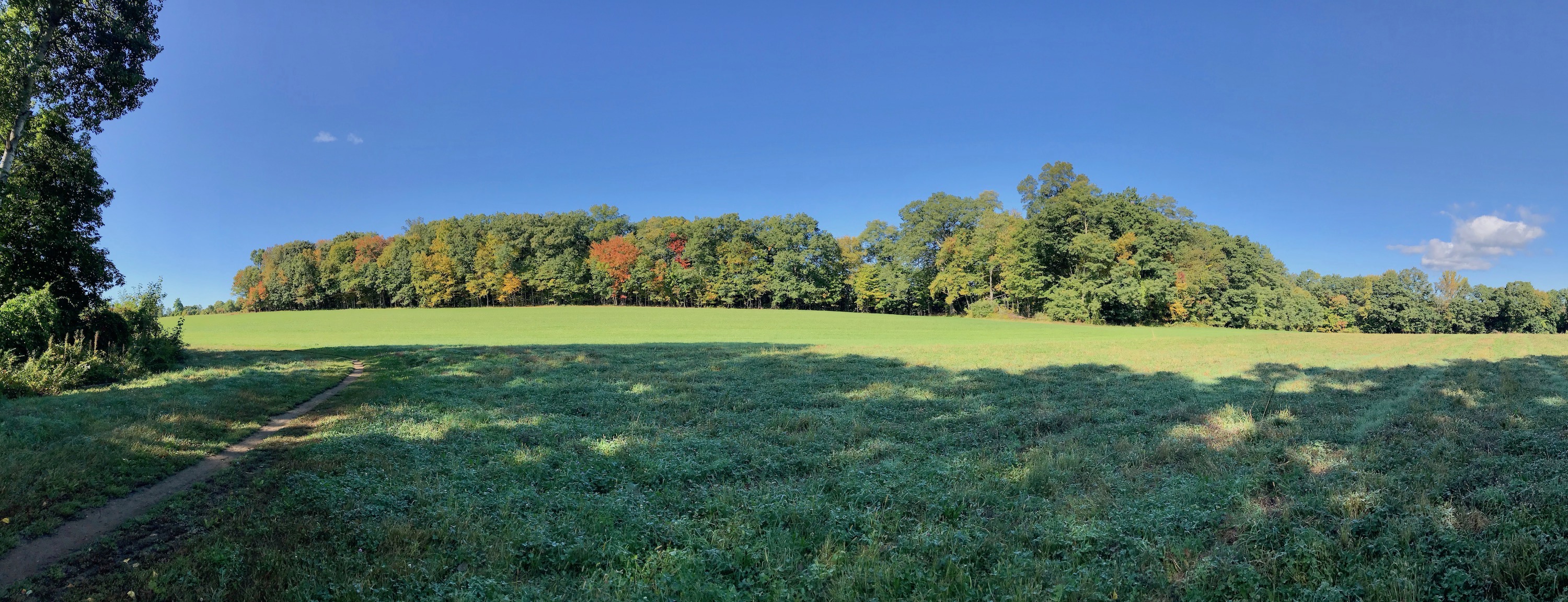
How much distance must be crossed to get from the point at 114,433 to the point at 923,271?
77705 millimetres

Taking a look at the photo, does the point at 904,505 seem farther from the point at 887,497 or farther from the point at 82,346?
the point at 82,346

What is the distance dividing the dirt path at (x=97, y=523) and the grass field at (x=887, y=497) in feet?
1.01

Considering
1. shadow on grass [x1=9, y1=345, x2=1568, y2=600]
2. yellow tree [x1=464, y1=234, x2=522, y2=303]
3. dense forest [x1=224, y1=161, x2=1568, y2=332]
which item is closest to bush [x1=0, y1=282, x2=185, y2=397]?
shadow on grass [x1=9, y1=345, x2=1568, y2=600]

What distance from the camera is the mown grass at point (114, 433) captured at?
6520mm

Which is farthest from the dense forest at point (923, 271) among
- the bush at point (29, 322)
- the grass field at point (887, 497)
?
the bush at point (29, 322)

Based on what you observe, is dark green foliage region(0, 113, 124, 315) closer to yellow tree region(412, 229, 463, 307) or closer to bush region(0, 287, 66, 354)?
bush region(0, 287, 66, 354)

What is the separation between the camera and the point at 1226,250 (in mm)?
66500

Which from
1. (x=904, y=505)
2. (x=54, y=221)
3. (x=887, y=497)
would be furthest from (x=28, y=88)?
(x=904, y=505)

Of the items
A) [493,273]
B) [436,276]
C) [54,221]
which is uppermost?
[493,273]

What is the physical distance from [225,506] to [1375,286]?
11196 centimetres

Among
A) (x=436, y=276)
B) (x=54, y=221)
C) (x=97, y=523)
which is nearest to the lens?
(x=97, y=523)

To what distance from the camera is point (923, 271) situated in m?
80.6

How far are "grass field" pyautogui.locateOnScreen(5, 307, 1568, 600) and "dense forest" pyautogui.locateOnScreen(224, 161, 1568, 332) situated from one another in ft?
159

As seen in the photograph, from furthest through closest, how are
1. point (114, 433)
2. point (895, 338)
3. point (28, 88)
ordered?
1. point (895, 338)
2. point (28, 88)
3. point (114, 433)
